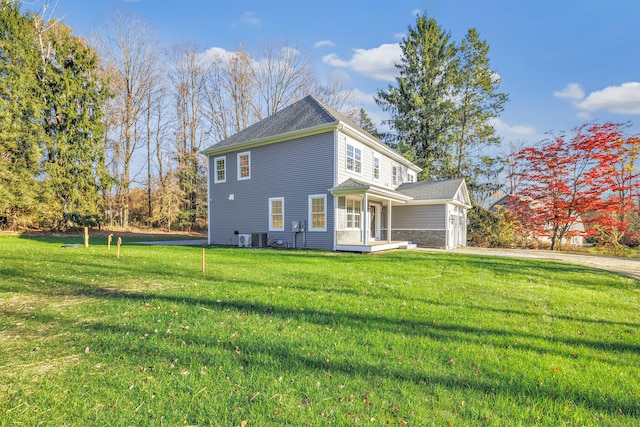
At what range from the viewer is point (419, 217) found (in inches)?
640

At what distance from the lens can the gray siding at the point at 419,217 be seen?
15547 mm

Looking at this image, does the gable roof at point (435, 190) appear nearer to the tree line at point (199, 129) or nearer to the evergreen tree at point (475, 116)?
the tree line at point (199, 129)

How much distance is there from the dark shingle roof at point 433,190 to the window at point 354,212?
3.48 meters

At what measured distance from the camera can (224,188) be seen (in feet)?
54.0

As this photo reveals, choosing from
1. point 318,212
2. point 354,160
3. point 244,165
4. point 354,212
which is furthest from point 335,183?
point 244,165

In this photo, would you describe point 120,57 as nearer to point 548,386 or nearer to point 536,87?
point 536,87

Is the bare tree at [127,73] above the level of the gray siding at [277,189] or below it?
above

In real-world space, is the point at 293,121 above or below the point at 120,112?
below

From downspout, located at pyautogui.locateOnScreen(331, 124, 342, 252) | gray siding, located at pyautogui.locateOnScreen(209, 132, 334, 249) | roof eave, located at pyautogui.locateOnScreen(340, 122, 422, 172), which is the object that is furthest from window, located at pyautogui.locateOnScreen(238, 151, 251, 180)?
roof eave, located at pyautogui.locateOnScreen(340, 122, 422, 172)

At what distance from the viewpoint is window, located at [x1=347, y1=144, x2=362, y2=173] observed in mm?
13555

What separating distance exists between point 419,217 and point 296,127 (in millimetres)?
7789

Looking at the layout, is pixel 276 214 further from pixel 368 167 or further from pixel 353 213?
pixel 368 167

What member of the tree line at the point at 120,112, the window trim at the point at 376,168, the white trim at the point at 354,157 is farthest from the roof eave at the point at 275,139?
the tree line at the point at 120,112

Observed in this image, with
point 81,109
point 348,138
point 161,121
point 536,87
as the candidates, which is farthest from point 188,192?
point 536,87
